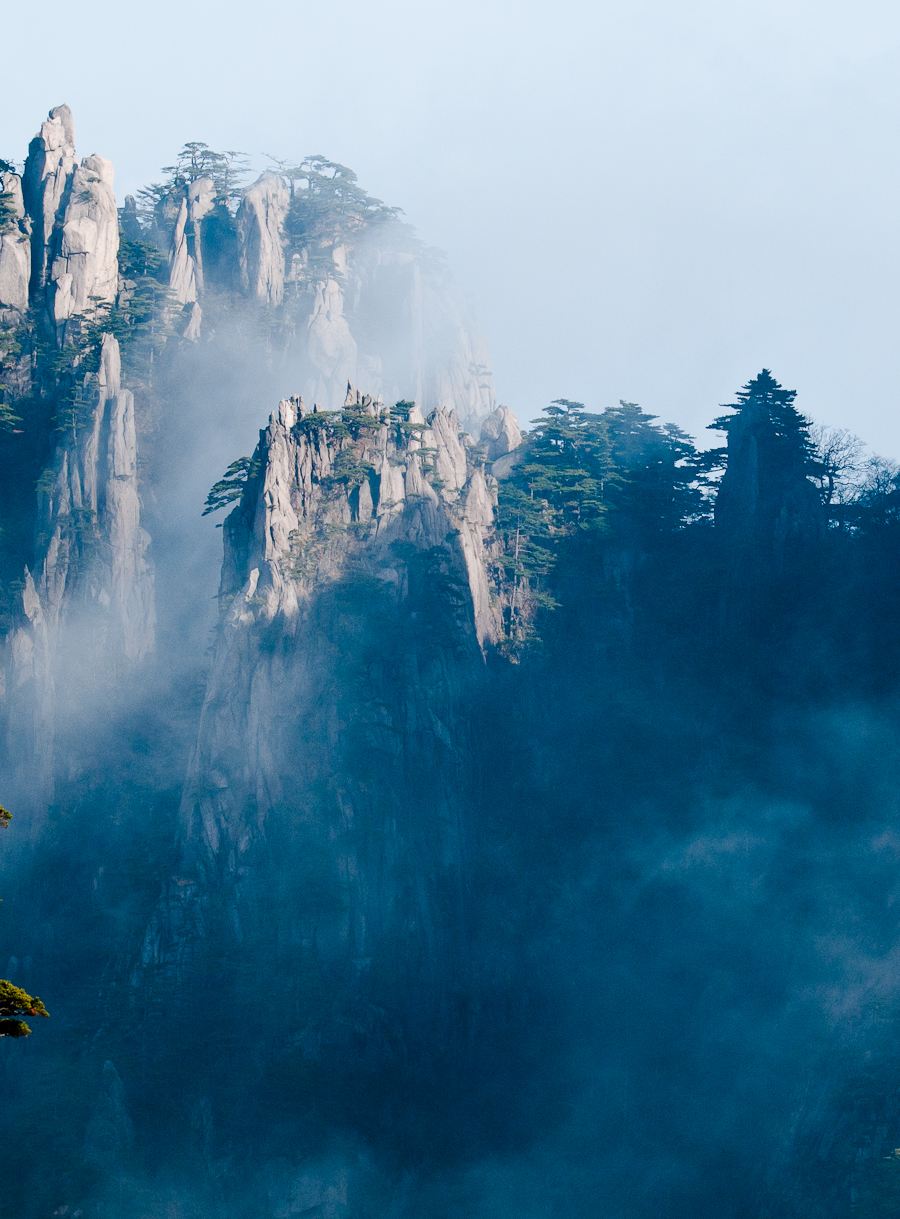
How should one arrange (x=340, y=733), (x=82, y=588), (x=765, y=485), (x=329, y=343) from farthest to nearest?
(x=329, y=343) < (x=765, y=485) < (x=82, y=588) < (x=340, y=733)

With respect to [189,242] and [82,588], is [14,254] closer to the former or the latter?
[189,242]

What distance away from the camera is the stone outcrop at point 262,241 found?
378ft

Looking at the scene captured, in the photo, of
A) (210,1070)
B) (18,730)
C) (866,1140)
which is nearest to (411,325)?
(18,730)

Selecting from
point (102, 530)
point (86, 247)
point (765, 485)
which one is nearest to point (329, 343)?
point (86, 247)

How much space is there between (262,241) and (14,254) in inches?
532

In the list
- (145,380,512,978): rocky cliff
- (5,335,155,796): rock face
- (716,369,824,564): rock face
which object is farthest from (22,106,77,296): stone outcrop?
(716,369,824,564): rock face

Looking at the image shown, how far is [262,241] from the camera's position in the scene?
381 ft

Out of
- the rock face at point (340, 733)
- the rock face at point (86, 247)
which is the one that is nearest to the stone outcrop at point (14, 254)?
the rock face at point (86, 247)

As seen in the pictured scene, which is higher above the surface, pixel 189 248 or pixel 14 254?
pixel 189 248

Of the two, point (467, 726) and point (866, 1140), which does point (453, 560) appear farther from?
point (866, 1140)

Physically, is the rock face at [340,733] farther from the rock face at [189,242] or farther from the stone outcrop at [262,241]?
the rock face at [189,242]

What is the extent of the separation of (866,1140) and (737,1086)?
6563 millimetres

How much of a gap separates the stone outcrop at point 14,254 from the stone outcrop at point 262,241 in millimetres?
11523

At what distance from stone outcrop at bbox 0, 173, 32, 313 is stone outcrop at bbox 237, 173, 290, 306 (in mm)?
11523
